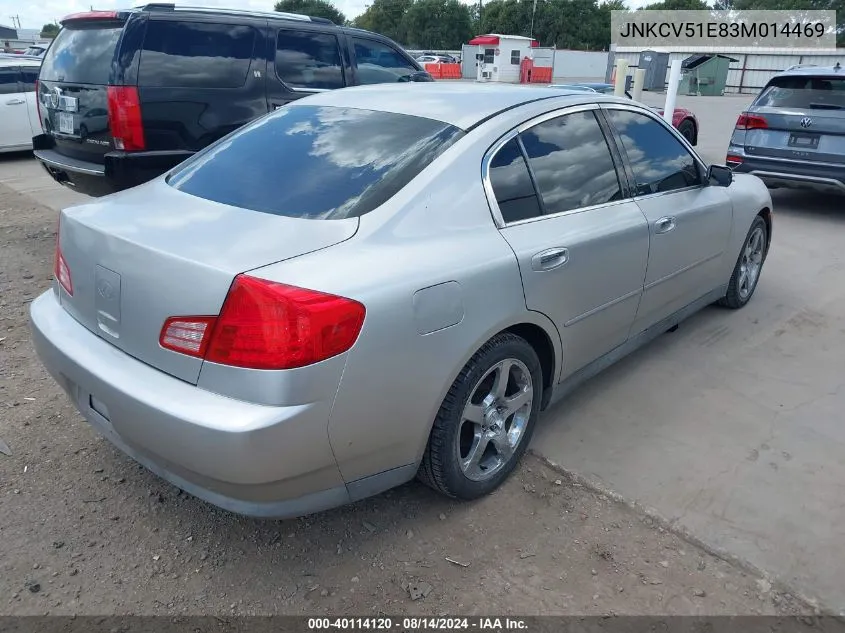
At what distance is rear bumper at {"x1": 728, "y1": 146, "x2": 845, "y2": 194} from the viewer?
702 centimetres

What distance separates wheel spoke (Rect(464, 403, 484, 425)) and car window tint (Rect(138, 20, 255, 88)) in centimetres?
414

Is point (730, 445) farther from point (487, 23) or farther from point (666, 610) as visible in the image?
point (487, 23)

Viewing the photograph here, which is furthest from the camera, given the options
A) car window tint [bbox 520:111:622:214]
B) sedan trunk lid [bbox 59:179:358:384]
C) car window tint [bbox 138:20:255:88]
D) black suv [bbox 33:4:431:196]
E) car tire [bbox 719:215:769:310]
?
car window tint [bbox 138:20:255:88]

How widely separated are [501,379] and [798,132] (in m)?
6.40

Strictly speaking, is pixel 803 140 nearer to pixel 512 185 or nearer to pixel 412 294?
pixel 512 185

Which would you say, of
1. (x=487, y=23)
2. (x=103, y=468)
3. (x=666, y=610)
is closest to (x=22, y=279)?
(x=103, y=468)

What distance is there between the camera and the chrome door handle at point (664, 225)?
3.45 m

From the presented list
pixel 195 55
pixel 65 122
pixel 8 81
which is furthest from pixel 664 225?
pixel 8 81

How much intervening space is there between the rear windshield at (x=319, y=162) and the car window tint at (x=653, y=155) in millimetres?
1247

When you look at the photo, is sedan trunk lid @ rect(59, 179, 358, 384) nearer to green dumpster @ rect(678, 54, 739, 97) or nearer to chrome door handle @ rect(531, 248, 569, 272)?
Answer: chrome door handle @ rect(531, 248, 569, 272)

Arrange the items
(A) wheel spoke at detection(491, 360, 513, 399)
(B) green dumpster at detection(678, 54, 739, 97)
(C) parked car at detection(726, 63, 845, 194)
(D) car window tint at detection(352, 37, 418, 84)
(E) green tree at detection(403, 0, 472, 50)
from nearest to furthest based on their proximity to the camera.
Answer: (A) wheel spoke at detection(491, 360, 513, 399)
(D) car window tint at detection(352, 37, 418, 84)
(C) parked car at detection(726, 63, 845, 194)
(B) green dumpster at detection(678, 54, 739, 97)
(E) green tree at detection(403, 0, 472, 50)

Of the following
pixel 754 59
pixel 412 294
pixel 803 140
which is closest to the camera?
pixel 412 294

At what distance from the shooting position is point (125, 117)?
5.09m

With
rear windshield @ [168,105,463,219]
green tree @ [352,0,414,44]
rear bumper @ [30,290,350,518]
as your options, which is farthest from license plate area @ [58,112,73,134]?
green tree @ [352,0,414,44]
